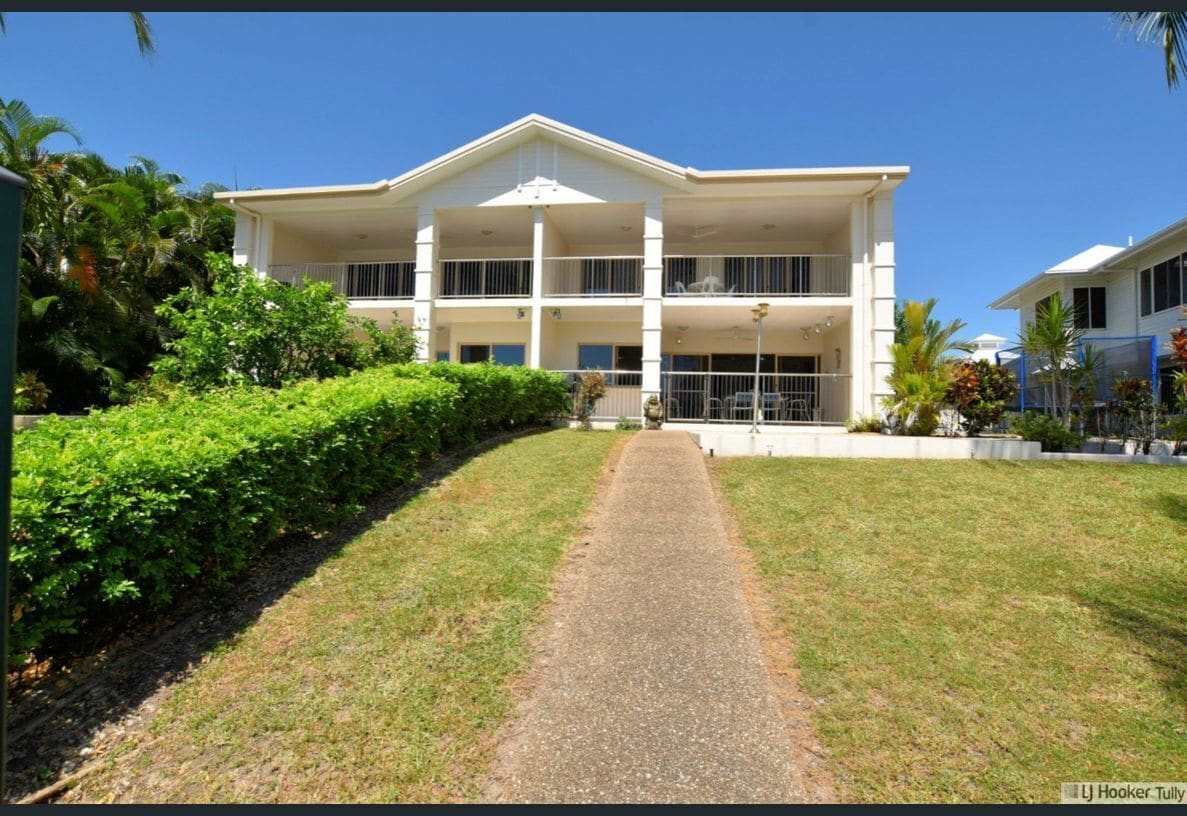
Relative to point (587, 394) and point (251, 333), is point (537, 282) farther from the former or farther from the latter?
point (251, 333)

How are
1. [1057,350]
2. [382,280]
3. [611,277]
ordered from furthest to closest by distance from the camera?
[382,280]
[611,277]
[1057,350]

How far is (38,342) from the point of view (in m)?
14.6

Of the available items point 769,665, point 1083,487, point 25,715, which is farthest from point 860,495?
point 25,715

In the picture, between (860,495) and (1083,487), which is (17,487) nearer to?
(860,495)

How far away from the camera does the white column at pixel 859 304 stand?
45.1 feet

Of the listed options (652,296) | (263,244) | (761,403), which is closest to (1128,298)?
(761,403)

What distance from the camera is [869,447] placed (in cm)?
1009

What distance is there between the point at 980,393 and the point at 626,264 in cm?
987

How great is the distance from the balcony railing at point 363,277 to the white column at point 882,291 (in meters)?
13.1

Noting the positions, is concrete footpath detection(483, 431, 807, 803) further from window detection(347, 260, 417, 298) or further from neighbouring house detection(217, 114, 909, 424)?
window detection(347, 260, 417, 298)

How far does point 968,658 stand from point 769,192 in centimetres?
1250

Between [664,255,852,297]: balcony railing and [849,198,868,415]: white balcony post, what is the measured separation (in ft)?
1.44

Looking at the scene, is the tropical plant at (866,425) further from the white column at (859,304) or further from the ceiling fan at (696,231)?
the ceiling fan at (696,231)

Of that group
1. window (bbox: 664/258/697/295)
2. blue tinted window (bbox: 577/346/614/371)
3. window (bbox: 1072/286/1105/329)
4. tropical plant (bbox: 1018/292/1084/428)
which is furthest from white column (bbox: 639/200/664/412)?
window (bbox: 1072/286/1105/329)
